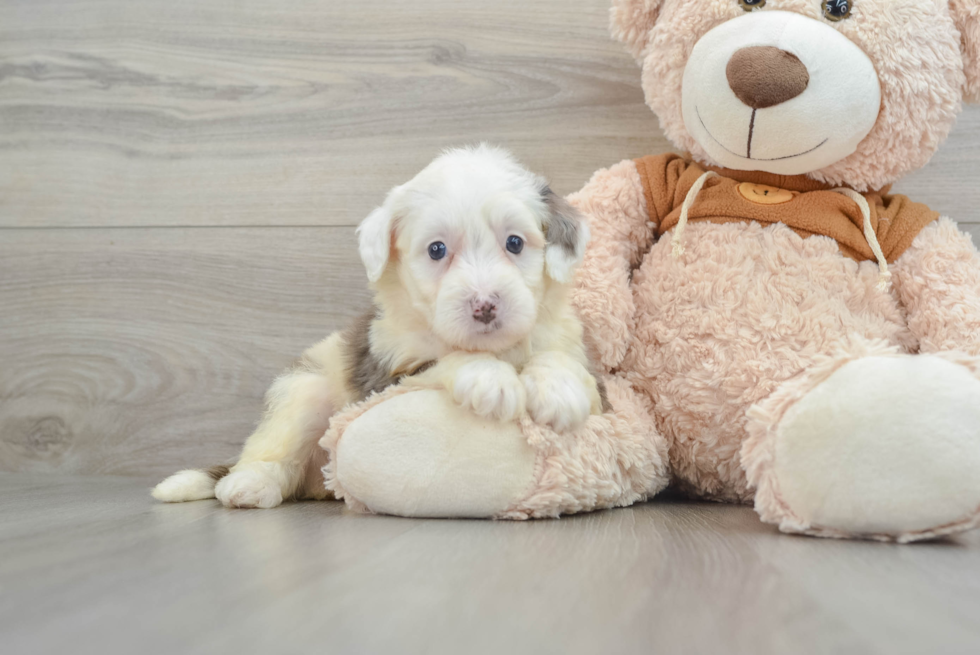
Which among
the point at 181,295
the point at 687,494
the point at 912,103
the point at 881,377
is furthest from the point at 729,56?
the point at 181,295

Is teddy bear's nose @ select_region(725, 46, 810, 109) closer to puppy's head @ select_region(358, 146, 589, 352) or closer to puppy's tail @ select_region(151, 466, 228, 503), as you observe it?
puppy's head @ select_region(358, 146, 589, 352)

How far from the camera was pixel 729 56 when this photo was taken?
53.8 inches

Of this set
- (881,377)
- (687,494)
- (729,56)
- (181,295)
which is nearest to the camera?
(881,377)

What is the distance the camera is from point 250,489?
1.46 metres

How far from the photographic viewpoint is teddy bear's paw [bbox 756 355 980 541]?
3.27 ft

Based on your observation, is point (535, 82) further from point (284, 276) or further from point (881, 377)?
point (881, 377)

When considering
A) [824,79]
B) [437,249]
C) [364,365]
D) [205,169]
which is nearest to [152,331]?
[205,169]

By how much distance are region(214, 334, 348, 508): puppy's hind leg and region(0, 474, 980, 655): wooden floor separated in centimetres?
31

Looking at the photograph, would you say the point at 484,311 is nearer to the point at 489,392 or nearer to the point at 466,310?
the point at 466,310

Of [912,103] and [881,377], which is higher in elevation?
[912,103]

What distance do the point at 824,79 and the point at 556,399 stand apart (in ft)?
2.37

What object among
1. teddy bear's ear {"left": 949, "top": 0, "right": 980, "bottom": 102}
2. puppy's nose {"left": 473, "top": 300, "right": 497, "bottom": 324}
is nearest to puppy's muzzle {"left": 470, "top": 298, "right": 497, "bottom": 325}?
puppy's nose {"left": 473, "top": 300, "right": 497, "bottom": 324}

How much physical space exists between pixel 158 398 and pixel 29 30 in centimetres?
106

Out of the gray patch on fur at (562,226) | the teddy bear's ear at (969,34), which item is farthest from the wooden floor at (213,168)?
the gray patch on fur at (562,226)
